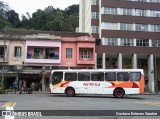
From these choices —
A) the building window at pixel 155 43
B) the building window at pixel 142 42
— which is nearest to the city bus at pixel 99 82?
the building window at pixel 142 42

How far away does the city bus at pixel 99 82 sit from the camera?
29594mm

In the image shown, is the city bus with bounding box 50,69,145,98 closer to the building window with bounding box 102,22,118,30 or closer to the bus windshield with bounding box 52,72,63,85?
the bus windshield with bounding box 52,72,63,85

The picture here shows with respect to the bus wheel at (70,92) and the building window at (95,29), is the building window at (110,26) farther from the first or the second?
the bus wheel at (70,92)

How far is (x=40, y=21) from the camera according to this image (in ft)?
268

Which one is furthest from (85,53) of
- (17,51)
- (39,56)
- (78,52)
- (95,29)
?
(17,51)

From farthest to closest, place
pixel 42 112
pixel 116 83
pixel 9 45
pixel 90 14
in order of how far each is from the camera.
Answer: pixel 90 14 < pixel 9 45 < pixel 116 83 < pixel 42 112

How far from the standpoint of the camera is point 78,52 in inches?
1955

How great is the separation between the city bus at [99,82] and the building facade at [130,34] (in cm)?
2239

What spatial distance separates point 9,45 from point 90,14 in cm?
2025

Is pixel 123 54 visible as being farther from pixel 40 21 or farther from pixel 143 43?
pixel 40 21

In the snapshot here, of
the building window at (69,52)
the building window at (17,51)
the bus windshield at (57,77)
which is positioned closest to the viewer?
the bus windshield at (57,77)

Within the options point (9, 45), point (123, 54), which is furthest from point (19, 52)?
point (123, 54)

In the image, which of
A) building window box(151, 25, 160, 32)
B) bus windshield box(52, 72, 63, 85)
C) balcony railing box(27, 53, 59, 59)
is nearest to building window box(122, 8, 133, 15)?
building window box(151, 25, 160, 32)

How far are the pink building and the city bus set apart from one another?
18738 mm
